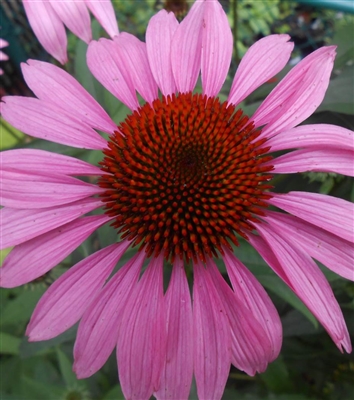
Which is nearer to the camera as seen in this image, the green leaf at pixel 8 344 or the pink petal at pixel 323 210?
the pink petal at pixel 323 210

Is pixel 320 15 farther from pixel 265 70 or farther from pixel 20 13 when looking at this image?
pixel 265 70

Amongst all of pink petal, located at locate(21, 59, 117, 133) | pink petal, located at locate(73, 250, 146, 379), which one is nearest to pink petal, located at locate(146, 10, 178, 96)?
pink petal, located at locate(21, 59, 117, 133)

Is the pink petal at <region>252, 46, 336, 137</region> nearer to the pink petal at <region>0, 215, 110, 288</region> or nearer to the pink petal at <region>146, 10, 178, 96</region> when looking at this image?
the pink petal at <region>146, 10, 178, 96</region>

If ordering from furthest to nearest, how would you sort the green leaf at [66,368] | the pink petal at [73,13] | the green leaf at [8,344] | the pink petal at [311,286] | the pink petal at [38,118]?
the green leaf at [8,344], the green leaf at [66,368], the pink petal at [73,13], the pink petal at [38,118], the pink petal at [311,286]

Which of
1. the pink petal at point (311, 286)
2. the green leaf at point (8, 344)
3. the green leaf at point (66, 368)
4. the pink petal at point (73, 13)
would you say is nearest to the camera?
the pink petal at point (311, 286)

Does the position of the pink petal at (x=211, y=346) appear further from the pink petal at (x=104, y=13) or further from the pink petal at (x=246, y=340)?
the pink petal at (x=104, y=13)

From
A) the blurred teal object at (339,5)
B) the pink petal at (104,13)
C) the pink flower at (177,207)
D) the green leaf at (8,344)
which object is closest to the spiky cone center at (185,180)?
the pink flower at (177,207)
